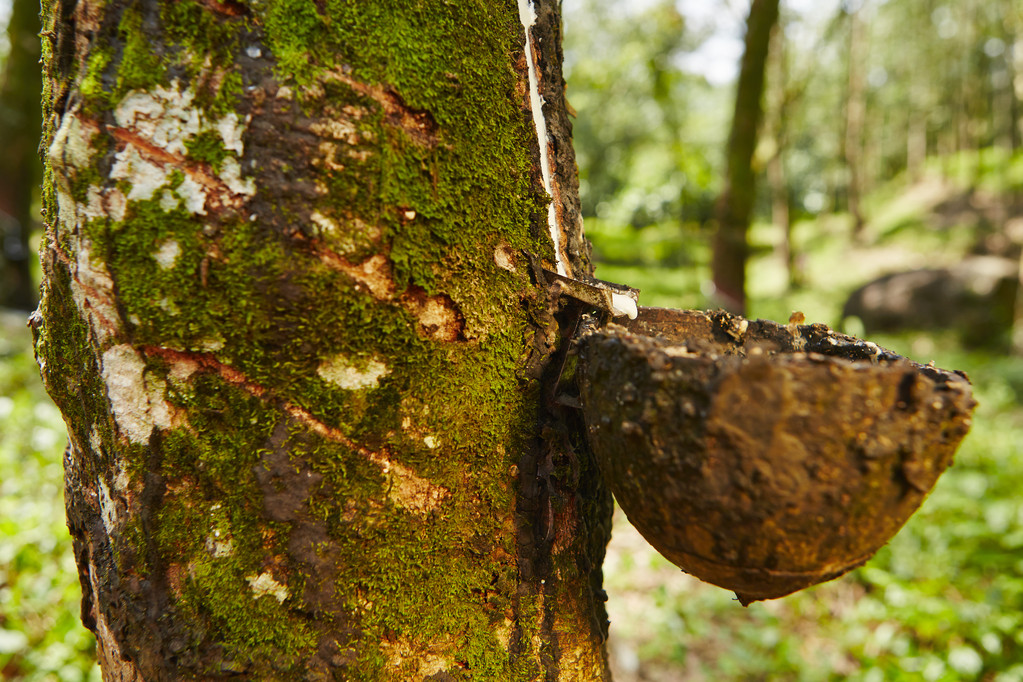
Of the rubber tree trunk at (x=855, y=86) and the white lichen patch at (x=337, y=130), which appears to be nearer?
the white lichen patch at (x=337, y=130)

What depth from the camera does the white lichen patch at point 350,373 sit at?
924 millimetres

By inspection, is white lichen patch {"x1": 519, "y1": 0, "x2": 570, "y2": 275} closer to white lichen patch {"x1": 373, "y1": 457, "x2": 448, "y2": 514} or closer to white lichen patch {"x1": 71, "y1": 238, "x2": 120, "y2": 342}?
white lichen patch {"x1": 373, "y1": 457, "x2": 448, "y2": 514}

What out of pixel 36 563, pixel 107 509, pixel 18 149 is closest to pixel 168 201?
pixel 107 509

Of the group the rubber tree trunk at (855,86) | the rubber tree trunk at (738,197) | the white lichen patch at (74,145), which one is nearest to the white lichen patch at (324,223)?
the white lichen patch at (74,145)

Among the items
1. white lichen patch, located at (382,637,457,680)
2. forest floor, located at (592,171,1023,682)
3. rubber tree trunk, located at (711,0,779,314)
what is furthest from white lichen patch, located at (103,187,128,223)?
rubber tree trunk, located at (711,0,779,314)

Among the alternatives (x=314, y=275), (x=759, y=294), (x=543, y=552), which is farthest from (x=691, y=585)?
(x=759, y=294)

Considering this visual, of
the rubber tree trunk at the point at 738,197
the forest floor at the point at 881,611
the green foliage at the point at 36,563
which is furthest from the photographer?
the rubber tree trunk at the point at 738,197

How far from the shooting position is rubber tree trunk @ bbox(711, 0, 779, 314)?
6691 mm

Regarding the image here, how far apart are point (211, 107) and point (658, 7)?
13.8 m

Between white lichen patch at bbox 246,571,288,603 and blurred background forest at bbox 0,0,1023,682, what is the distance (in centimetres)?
214

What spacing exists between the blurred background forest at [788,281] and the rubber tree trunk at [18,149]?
Result: 0.02 metres

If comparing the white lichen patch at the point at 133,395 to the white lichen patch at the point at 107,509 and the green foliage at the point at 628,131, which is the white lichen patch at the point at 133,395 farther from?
the green foliage at the point at 628,131

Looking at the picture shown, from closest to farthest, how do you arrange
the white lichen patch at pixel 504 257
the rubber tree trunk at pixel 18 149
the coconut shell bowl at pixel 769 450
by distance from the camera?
the coconut shell bowl at pixel 769 450 → the white lichen patch at pixel 504 257 → the rubber tree trunk at pixel 18 149

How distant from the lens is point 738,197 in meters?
6.95
